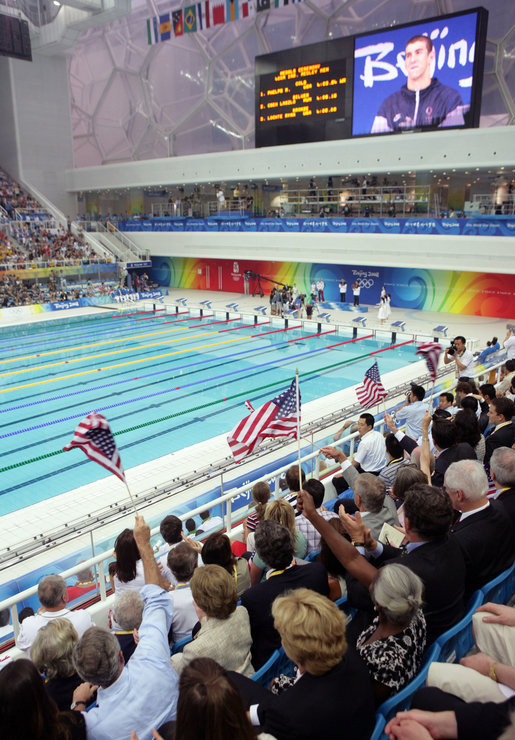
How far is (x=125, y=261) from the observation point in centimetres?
2914

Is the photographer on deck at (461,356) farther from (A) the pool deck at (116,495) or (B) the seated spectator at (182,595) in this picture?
(B) the seated spectator at (182,595)

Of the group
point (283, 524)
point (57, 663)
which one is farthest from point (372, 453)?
point (57, 663)

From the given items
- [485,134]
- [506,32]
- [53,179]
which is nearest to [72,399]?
[485,134]

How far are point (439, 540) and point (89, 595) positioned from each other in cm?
313

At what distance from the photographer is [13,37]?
22.5m

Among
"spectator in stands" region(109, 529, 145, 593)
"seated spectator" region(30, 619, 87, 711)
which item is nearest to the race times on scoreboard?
"spectator in stands" region(109, 529, 145, 593)

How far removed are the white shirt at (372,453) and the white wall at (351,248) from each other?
50.3 feet

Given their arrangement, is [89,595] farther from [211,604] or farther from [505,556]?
[505,556]

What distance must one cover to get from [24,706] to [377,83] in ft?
76.4

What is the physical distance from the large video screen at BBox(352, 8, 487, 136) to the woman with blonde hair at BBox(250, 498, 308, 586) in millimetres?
19458

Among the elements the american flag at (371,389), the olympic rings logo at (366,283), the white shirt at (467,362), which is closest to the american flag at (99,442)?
the american flag at (371,389)

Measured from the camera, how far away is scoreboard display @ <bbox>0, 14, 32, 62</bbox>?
72.9 feet

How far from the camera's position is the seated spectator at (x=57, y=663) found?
2.36 metres

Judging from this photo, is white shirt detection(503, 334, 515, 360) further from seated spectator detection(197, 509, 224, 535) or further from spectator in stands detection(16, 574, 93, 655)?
spectator in stands detection(16, 574, 93, 655)
